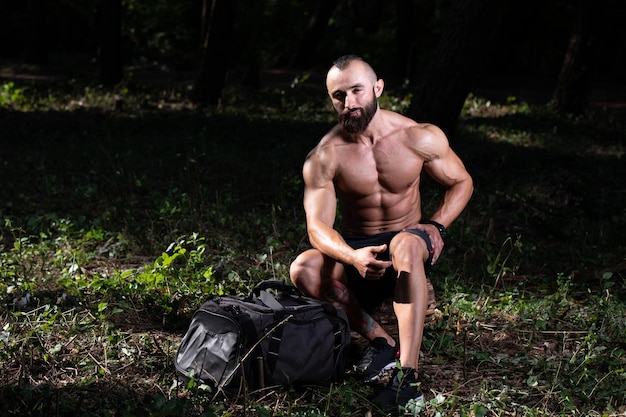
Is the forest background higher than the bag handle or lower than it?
lower

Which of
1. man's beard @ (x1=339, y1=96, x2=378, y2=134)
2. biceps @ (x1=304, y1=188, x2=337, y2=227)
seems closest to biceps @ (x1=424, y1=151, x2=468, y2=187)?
man's beard @ (x1=339, y1=96, x2=378, y2=134)

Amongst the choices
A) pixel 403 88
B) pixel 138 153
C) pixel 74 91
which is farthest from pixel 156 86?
pixel 138 153

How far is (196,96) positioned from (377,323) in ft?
32.5

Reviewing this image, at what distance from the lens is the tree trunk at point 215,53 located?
1349 centimetres

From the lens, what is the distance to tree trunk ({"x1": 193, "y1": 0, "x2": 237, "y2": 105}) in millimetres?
13493

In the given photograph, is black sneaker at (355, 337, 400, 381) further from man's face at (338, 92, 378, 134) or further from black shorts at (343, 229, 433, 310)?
man's face at (338, 92, 378, 134)

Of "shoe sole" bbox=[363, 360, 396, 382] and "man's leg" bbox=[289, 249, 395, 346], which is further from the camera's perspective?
"man's leg" bbox=[289, 249, 395, 346]

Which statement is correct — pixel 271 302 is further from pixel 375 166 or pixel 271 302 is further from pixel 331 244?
pixel 375 166

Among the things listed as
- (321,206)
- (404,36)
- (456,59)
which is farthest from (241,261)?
(404,36)

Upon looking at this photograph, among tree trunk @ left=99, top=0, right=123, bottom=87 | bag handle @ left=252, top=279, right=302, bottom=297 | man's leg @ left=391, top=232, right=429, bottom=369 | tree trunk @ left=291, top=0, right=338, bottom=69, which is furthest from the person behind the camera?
tree trunk @ left=291, top=0, right=338, bottom=69

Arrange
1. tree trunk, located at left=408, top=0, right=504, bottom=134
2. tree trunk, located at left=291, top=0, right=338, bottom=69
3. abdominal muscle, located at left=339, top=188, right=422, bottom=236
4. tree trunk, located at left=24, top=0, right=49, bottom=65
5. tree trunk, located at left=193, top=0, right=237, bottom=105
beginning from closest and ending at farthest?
1. abdominal muscle, located at left=339, top=188, right=422, bottom=236
2. tree trunk, located at left=408, top=0, right=504, bottom=134
3. tree trunk, located at left=193, top=0, right=237, bottom=105
4. tree trunk, located at left=291, top=0, right=338, bottom=69
5. tree trunk, located at left=24, top=0, right=49, bottom=65

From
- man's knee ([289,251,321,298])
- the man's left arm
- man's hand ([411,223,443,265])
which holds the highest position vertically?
the man's left arm

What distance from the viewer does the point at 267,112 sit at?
46.3ft

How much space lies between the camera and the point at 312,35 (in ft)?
63.4
